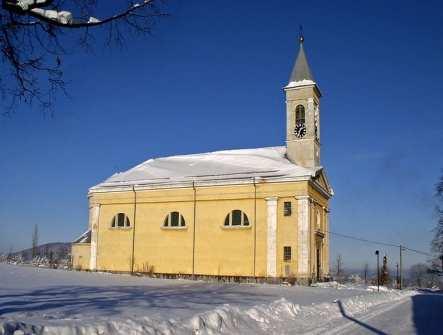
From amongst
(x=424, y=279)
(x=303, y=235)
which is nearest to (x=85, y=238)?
(x=303, y=235)

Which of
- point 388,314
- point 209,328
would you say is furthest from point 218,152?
point 209,328

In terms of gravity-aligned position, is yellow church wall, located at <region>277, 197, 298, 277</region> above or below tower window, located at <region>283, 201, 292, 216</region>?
below

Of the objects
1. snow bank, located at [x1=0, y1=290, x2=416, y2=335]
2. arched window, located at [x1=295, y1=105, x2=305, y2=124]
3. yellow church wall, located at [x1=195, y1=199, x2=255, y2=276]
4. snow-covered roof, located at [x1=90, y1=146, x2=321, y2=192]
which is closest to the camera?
snow bank, located at [x1=0, y1=290, x2=416, y2=335]

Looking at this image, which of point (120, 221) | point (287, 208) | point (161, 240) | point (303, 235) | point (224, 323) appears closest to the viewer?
point (224, 323)

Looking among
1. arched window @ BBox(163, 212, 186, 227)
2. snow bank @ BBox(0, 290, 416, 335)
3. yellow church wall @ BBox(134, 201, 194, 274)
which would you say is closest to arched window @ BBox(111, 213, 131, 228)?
yellow church wall @ BBox(134, 201, 194, 274)

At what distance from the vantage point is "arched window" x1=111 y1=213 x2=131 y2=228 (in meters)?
37.0

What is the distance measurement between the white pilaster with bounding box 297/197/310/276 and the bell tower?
4710 mm

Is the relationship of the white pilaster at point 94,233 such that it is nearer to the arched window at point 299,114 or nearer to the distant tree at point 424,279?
the arched window at point 299,114

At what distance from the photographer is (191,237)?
34.1 meters

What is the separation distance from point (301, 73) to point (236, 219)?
12.2m

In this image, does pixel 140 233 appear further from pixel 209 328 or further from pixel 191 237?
pixel 209 328

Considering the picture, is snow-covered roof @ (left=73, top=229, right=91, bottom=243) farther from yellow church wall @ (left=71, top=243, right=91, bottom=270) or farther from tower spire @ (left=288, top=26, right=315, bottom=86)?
tower spire @ (left=288, top=26, right=315, bottom=86)

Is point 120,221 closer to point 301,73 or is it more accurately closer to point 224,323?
point 301,73

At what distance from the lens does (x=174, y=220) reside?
115ft
